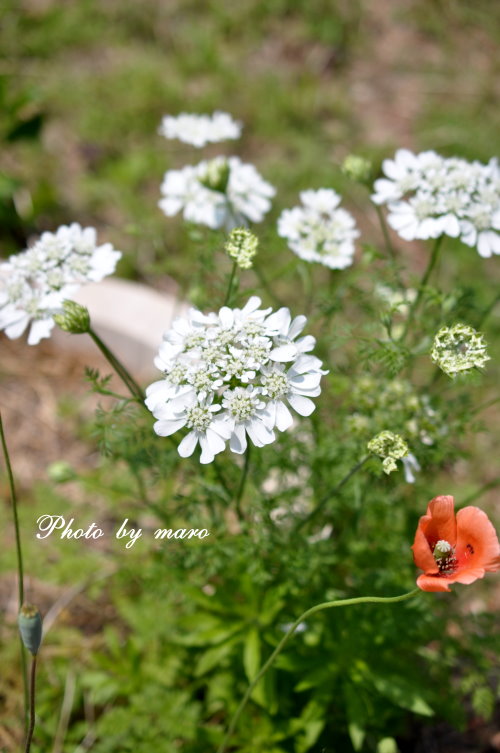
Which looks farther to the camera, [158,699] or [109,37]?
[109,37]

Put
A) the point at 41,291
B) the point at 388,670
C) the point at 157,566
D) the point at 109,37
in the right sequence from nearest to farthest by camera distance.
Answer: the point at 41,291
the point at 388,670
the point at 157,566
the point at 109,37

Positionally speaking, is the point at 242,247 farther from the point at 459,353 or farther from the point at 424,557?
the point at 424,557

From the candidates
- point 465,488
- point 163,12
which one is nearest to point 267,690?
point 465,488

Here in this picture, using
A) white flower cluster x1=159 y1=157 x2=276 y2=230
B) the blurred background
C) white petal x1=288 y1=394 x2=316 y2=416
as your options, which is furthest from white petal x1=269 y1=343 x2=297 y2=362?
the blurred background

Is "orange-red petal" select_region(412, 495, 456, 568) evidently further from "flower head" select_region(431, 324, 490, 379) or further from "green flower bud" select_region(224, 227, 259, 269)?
"green flower bud" select_region(224, 227, 259, 269)

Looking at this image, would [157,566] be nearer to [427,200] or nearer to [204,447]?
[204,447]
